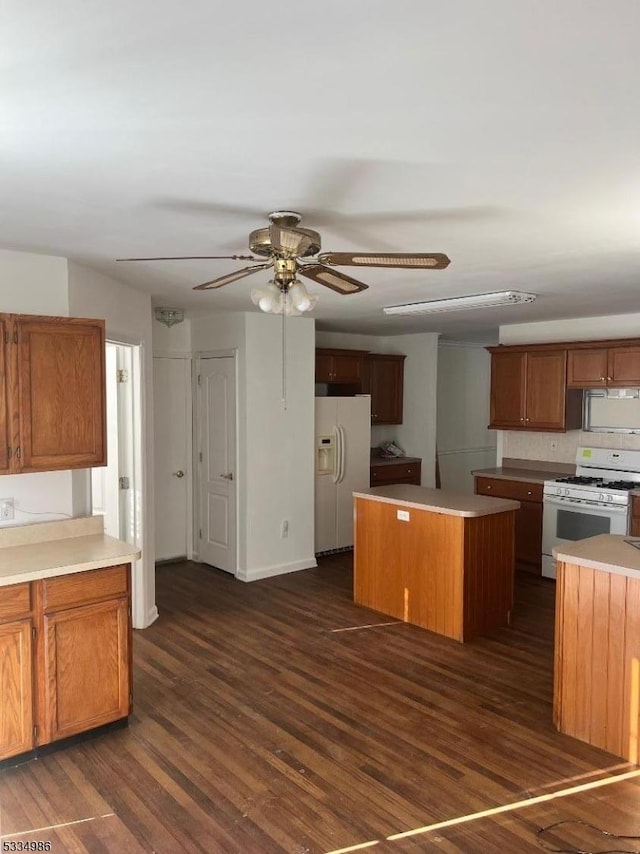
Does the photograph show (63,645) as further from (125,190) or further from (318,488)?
(318,488)

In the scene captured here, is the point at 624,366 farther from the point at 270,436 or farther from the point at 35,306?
the point at 35,306

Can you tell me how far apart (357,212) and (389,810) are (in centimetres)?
244

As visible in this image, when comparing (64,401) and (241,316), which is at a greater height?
(241,316)

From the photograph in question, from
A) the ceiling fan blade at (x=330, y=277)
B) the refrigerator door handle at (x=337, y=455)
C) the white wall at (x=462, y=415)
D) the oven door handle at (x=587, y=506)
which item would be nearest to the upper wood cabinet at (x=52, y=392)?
the ceiling fan blade at (x=330, y=277)

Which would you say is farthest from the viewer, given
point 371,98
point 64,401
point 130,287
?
point 130,287

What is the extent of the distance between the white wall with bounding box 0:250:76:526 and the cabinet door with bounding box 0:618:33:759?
0.71 m

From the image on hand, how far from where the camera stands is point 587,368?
5.75 metres

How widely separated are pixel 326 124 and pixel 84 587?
2359 millimetres

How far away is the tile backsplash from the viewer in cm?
587

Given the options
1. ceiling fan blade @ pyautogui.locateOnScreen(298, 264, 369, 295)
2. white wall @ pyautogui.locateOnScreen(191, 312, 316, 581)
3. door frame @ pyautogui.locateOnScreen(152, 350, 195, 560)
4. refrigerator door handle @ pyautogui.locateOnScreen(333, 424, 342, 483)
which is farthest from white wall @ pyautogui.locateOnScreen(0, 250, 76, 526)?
refrigerator door handle @ pyautogui.locateOnScreen(333, 424, 342, 483)

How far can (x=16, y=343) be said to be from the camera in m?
3.06

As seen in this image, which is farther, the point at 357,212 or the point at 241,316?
the point at 241,316

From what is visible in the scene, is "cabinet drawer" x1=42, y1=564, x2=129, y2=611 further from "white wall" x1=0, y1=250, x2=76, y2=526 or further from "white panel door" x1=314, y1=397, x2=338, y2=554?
"white panel door" x1=314, y1=397, x2=338, y2=554

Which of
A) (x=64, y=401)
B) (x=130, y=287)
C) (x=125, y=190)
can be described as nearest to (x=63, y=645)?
(x=64, y=401)
